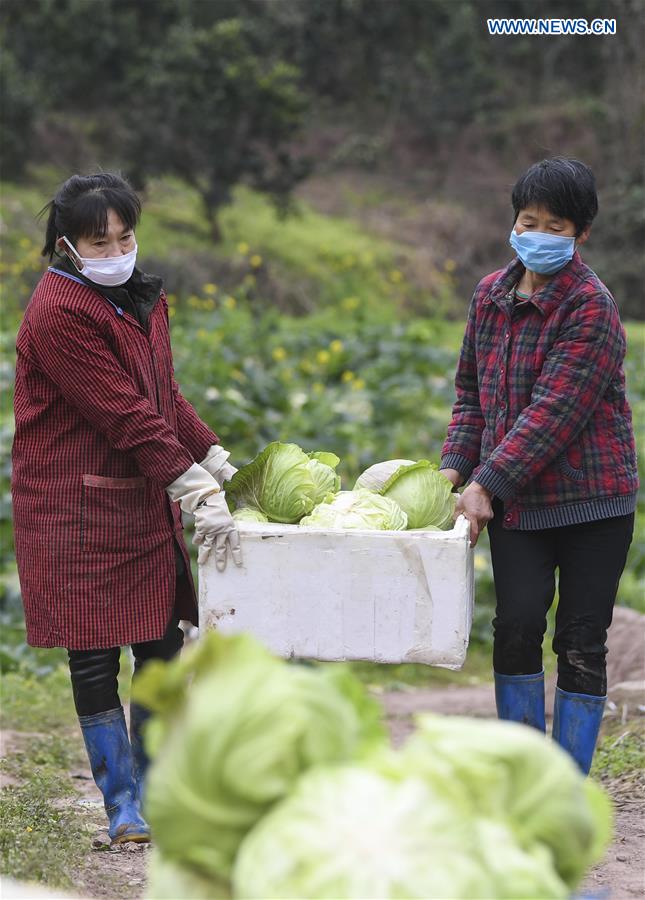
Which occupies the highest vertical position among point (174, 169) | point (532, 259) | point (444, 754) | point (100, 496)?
point (174, 169)

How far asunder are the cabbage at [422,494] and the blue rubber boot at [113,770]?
1.03m

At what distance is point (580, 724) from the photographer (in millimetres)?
3309

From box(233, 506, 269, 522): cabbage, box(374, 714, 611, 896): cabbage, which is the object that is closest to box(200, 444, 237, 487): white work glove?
box(233, 506, 269, 522): cabbage

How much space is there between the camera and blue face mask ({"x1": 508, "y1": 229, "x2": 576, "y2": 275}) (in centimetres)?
318

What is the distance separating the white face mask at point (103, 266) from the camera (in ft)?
10.4

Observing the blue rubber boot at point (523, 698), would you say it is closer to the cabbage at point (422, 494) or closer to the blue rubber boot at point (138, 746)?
the cabbage at point (422, 494)

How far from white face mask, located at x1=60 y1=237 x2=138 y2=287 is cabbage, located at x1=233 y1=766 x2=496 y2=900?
188 centimetres

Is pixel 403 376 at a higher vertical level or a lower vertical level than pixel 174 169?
lower

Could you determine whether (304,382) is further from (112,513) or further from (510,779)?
(510,779)

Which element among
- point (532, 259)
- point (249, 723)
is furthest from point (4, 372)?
point (249, 723)

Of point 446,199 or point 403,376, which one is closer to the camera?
point 403,376

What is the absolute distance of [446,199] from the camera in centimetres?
2727

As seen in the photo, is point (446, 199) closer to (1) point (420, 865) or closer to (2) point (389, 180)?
(2) point (389, 180)

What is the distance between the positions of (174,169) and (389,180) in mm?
9257
